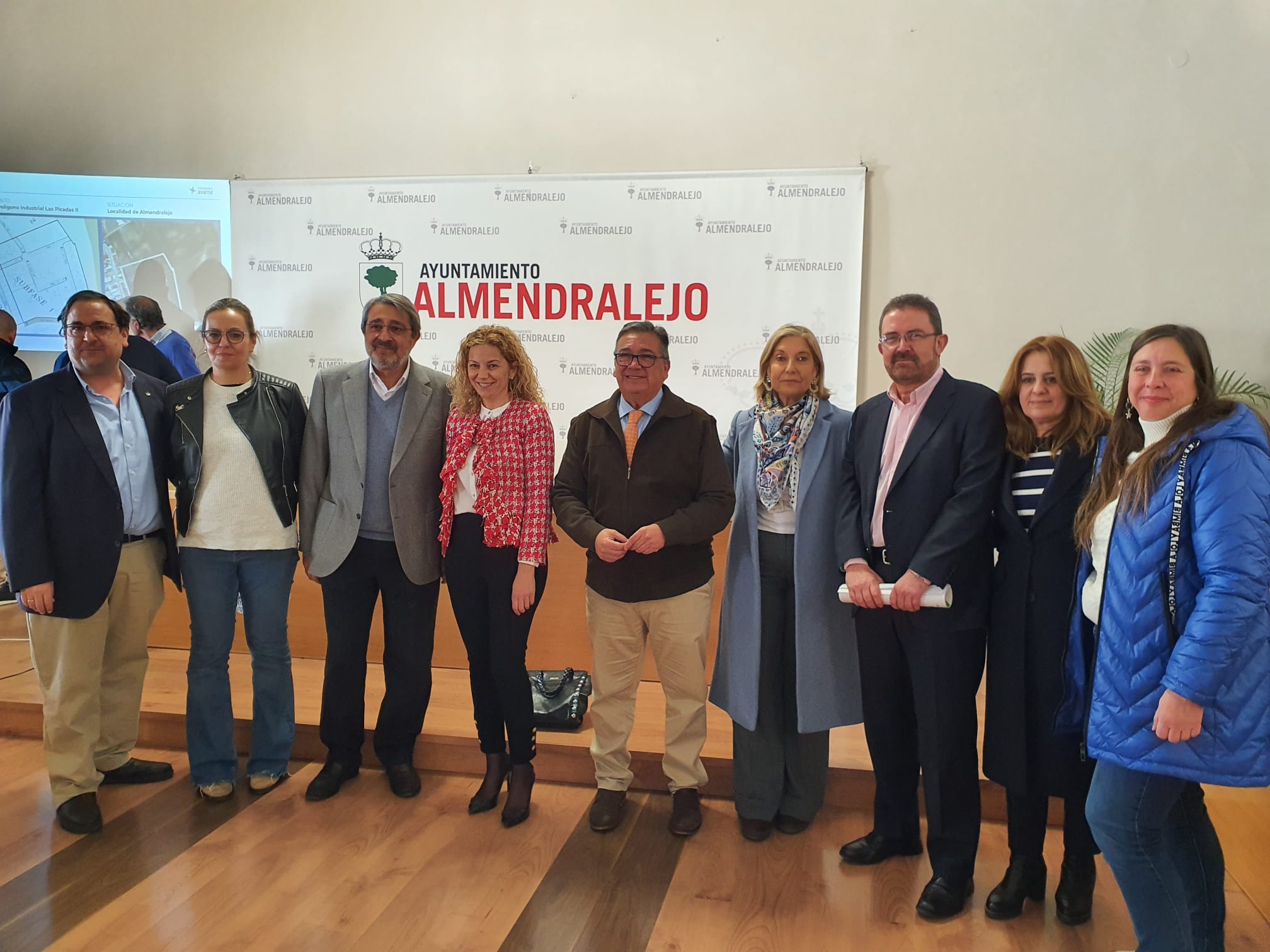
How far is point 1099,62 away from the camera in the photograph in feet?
13.9

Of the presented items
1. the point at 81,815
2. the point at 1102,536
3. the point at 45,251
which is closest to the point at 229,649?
the point at 81,815

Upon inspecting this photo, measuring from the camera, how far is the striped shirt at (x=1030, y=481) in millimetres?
2158

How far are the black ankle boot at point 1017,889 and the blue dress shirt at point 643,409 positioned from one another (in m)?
1.54

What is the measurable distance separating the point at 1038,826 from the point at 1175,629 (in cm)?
86

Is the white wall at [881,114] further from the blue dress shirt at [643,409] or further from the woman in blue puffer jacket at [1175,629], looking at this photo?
the woman in blue puffer jacket at [1175,629]

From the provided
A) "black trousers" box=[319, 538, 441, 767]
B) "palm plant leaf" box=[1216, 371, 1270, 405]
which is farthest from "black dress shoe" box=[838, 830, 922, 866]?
"palm plant leaf" box=[1216, 371, 1270, 405]

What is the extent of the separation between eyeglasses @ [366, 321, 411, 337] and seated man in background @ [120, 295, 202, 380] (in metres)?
2.15

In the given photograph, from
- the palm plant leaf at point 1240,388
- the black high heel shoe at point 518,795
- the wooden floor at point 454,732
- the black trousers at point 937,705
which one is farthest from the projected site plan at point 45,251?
the palm plant leaf at point 1240,388

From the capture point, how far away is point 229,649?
2857mm

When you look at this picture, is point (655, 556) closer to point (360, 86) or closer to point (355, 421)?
point (355, 421)

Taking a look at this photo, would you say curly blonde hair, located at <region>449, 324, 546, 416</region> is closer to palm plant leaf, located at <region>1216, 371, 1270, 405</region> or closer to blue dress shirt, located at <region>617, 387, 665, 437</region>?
blue dress shirt, located at <region>617, 387, 665, 437</region>

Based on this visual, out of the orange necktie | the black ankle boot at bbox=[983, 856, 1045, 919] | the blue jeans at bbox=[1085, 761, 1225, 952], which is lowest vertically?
the black ankle boot at bbox=[983, 856, 1045, 919]

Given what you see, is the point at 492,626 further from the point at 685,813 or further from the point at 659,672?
the point at 685,813

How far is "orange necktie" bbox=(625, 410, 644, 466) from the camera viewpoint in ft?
8.50
